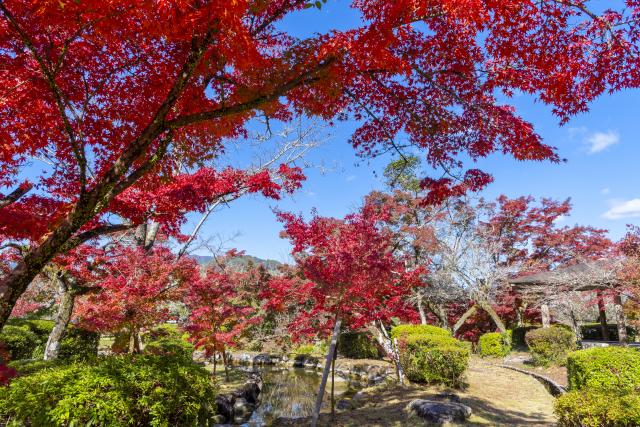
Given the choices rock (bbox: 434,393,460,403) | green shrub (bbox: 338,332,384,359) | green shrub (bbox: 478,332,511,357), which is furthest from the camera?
green shrub (bbox: 478,332,511,357)

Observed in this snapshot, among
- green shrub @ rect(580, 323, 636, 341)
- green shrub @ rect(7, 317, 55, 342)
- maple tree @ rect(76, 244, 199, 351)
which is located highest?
maple tree @ rect(76, 244, 199, 351)

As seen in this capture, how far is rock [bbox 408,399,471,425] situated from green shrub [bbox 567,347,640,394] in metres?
2.11

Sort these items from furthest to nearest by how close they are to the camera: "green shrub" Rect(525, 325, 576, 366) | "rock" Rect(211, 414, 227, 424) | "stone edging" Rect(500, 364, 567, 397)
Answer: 1. "green shrub" Rect(525, 325, 576, 366)
2. "stone edging" Rect(500, 364, 567, 397)
3. "rock" Rect(211, 414, 227, 424)

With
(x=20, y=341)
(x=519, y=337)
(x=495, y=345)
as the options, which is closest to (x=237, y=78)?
(x=20, y=341)

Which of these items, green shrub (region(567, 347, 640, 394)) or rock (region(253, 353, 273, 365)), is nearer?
green shrub (region(567, 347, 640, 394))

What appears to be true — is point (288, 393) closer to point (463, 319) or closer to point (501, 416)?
point (501, 416)

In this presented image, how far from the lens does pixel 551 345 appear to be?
12008 millimetres

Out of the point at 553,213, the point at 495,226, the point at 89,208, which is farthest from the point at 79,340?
the point at 553,213

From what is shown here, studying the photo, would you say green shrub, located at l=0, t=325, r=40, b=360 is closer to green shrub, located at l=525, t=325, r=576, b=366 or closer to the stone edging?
the stone edging

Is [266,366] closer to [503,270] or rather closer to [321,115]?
[503,270]

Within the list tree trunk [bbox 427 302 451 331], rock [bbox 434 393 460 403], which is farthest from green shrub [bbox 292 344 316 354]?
rock [bbox 434 393 460 403]

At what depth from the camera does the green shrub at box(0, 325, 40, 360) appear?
11.1 metres

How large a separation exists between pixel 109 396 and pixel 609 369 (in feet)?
25.4

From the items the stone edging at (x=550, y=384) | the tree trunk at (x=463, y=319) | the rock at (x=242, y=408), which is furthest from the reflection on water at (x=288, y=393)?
the tree trunk at (x=463, y=319)
